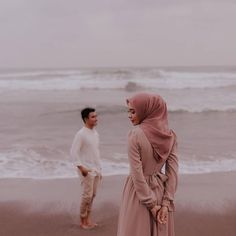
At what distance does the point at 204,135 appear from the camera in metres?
11.5

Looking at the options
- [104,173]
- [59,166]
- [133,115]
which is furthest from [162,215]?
[59,166]

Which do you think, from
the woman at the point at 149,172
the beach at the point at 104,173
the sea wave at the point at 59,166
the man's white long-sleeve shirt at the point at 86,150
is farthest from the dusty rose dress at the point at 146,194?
the sea wave at the point at 59,166

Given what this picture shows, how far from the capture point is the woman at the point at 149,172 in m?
2.99

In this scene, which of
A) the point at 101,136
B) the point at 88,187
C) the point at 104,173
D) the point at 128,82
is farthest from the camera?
the point at 128,82

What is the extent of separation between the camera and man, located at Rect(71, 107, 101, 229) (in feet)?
16.4

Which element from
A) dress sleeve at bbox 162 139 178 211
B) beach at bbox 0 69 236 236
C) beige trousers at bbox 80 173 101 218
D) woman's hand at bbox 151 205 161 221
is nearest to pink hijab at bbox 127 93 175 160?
dress sleeve at bbox 162 139 178 211

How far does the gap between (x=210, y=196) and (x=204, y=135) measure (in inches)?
208

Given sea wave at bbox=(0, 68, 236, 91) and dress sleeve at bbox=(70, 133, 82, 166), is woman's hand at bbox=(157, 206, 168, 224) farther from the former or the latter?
sea wave at bbox=(0, 68, 236, 91)

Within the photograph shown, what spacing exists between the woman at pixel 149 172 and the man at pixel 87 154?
6.10ft

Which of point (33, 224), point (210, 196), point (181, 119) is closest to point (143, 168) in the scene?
point (33, 224)

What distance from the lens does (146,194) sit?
120 inches

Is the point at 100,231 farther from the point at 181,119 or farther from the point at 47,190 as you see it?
the point at 181,119

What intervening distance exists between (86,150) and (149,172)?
6.59ft

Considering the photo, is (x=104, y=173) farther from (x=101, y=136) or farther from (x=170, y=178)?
(x=170, y=178)
